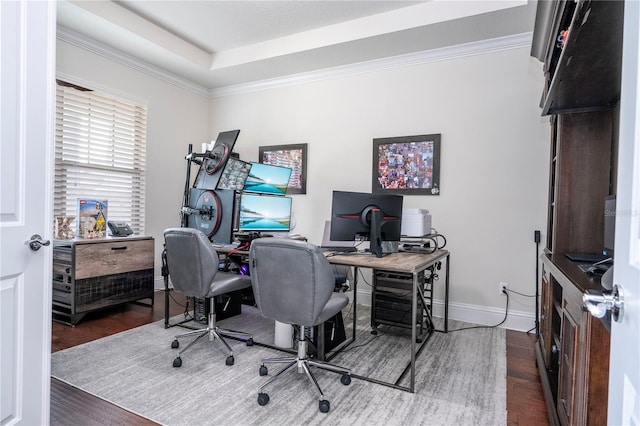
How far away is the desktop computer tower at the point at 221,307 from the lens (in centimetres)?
331

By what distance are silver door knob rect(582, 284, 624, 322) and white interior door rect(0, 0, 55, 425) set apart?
192 centimetres

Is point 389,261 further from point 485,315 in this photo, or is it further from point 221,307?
point 221,307

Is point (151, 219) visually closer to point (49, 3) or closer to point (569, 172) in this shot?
point (49, 3)

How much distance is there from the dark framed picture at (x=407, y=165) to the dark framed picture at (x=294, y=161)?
2.99 feet

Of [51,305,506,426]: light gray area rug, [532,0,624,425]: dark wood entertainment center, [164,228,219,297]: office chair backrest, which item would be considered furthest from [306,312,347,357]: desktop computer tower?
[532,0,624,425]: dark wood entertainment center

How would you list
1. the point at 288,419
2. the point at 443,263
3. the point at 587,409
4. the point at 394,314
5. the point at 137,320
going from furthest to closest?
the point at 443,263
the point at 137,320
the point at 394,314
the point at 288,419
the point at 587,409

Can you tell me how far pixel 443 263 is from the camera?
11.9ft

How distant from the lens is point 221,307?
3.42m

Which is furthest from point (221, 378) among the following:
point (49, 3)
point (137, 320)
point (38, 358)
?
point (49, 3)

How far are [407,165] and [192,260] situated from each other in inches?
93.7

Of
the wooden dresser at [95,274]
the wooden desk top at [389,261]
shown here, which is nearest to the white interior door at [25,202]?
the wooden desk top at [389,261]

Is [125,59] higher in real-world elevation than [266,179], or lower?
higher

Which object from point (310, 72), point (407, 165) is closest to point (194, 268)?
point (407, 165)

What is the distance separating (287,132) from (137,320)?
2.69 m
